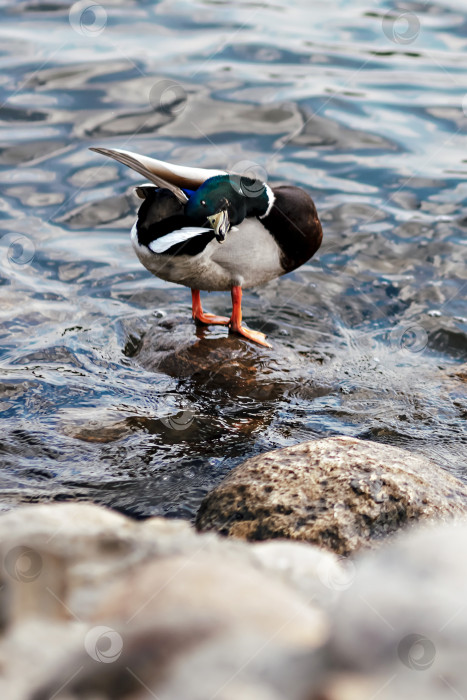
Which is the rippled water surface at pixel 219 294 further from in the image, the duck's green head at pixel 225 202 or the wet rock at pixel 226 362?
the duck's green head at pixel 225 202

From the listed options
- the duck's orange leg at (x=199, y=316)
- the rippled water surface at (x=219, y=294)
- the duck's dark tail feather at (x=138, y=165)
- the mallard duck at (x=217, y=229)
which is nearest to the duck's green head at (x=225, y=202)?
the mallard duck at (x=217, y=229)

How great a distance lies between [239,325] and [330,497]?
256 cm

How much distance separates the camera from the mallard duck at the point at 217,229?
16.0 ft

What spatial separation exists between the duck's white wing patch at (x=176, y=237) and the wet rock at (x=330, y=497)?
1.86 metres

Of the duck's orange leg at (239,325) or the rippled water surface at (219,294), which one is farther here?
the duck's orange leg at (239,325)

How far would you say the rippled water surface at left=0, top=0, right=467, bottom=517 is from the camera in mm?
4391

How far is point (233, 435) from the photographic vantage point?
437 cm

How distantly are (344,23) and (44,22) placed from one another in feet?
13.3

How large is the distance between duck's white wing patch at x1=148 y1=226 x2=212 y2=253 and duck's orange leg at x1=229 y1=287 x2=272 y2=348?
0.73 m

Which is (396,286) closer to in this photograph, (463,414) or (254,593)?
(463,414)

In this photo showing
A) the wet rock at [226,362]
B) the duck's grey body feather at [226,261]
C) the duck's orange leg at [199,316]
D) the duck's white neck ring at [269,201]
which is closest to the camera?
the wet rock at [226,362]

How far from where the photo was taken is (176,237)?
4859 mm

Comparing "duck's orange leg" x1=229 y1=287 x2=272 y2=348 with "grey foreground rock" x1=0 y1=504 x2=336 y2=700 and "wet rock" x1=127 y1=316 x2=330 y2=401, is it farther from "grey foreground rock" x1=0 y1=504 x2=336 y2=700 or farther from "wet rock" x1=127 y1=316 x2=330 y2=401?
"grey foreground rock" x1=0 y1=504 x2=336 y2=700

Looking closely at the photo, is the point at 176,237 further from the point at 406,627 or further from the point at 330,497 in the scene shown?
the point at 406,627
